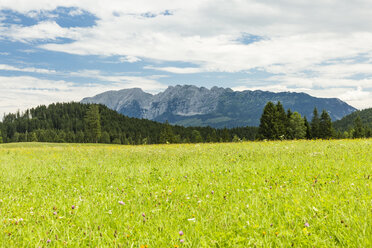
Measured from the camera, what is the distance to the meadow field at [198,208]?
436 centimetres

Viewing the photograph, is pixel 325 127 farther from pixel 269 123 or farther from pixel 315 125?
pixel 269 123

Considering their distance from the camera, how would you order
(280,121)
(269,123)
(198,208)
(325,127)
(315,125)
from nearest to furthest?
1. (198,208)
2. (269,123)
3. (280,121)
4. (325,127)
5. (315,125)

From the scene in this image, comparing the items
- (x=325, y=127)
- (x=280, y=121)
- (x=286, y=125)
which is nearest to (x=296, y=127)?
(x=286, y=125)

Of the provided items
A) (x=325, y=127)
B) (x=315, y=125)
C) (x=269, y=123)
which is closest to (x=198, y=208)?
(x=269, y=123)

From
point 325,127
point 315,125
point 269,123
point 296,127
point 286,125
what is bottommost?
point 325,127

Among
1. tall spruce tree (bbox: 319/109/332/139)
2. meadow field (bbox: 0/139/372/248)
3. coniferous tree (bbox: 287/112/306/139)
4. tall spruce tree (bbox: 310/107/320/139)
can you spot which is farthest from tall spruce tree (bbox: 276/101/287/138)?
meadow field (bbox: 0/139/372/248)

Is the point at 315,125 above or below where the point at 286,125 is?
below

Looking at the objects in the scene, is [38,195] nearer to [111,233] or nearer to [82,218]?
[82,218]

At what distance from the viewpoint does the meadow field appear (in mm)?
4355

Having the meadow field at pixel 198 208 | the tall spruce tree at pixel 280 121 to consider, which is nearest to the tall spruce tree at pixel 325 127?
the tall spruce tree at pixel 280 121

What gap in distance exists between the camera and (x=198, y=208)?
19.3ft

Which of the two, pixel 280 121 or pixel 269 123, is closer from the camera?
pixel 269 123

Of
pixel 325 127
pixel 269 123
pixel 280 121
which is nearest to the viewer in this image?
pixel 269 123

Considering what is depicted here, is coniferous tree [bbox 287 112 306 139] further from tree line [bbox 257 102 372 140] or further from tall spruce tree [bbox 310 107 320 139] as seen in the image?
tall spruce tree [bbox 310 107 320 139]
